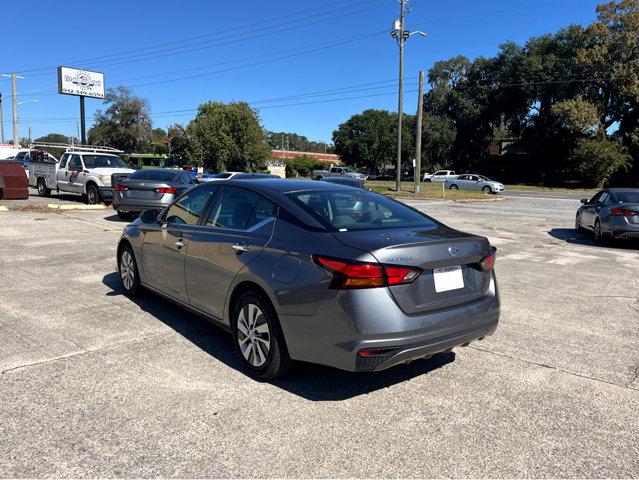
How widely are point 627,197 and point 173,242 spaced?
11.0 metres

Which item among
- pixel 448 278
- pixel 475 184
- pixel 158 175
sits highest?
pixel 475 184

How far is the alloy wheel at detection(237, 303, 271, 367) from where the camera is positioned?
12.8 ft

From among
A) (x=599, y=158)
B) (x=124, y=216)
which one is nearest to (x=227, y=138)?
(x=599, y=158)

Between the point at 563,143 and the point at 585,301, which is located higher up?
the point at 563,143

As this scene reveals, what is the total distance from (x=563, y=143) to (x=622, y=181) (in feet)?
21.5

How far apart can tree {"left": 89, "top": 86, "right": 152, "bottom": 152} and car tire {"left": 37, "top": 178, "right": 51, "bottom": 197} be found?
5058 cm

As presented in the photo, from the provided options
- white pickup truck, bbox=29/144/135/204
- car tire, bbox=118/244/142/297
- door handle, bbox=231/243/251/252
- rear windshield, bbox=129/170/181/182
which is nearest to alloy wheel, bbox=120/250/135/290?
car tire, bbox=118/244/142/297

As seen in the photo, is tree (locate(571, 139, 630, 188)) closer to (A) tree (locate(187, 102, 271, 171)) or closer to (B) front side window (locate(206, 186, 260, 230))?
(A) tree (locate(187, 102, 271, 171))

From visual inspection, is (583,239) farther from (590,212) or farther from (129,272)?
(129,272)

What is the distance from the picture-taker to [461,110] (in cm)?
6253

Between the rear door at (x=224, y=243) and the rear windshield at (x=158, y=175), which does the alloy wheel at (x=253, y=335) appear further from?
the rear windshield at (x=158, y=175)

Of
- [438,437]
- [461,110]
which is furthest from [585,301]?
[461,110]

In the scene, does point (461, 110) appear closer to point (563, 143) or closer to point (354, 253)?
point (563, 143)

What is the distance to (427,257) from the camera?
11.7 feet
